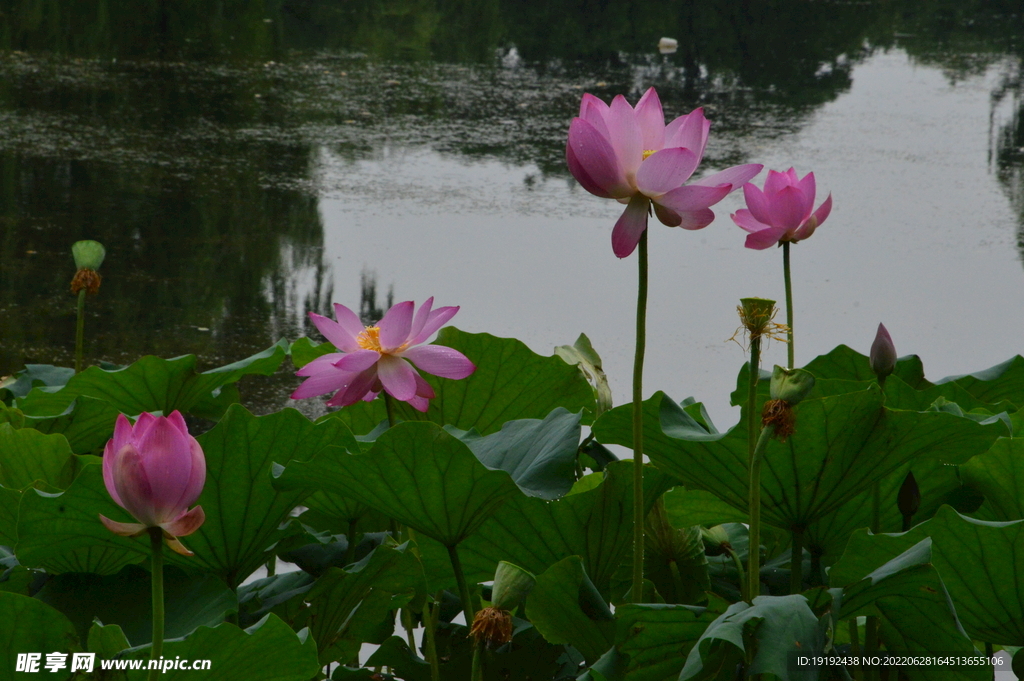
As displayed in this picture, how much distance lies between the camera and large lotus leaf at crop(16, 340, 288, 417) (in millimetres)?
1432

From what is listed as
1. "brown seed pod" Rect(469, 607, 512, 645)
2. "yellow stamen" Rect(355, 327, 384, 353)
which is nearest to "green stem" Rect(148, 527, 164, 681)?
"brown seed pod" Rect(469, 607, 512, 645)

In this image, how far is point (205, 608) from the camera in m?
1.01

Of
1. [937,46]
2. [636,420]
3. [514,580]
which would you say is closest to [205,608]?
[514,580]

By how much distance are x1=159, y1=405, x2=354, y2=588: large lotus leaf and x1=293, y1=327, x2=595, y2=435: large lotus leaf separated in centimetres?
32

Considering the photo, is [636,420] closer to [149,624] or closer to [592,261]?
[149,624]

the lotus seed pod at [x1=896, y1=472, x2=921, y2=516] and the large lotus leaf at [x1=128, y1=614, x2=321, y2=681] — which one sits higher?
the lotus seed pod at [x1=896, y1=472, x2=921, y2=516]

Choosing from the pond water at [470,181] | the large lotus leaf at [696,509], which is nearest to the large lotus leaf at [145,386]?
the large lotus leaf at [696,509]

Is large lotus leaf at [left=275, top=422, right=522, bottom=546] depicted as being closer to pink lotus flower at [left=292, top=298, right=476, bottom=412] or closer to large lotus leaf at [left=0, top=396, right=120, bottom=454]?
pink lotus flower at [left=292, top=298, right=476, bottom=412]

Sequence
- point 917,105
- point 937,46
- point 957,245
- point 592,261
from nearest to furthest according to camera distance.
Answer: point 592,261, point 957,245, point 917,105, point 937,46

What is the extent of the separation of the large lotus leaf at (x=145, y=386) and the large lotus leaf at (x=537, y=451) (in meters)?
0.43

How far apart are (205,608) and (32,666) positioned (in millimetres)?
157

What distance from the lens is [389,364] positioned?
111 centimetres

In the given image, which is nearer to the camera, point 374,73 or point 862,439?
point 862,439

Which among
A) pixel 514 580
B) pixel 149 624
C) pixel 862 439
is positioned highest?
pixel 862 439
